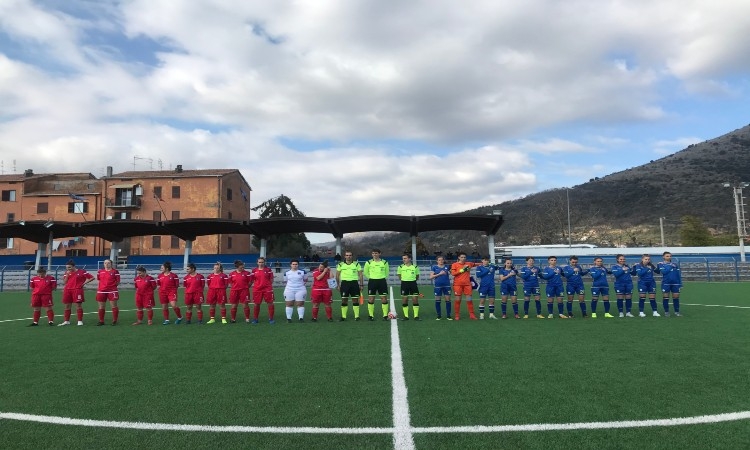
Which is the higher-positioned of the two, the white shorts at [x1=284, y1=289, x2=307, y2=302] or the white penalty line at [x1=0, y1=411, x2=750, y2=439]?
the white shorts at [x1=284, y1=289, x2=307, y2=302]

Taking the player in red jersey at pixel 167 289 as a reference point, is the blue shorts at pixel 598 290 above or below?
below

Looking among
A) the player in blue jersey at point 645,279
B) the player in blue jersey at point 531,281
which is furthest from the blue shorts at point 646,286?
the player in blue jersey at point 531,281

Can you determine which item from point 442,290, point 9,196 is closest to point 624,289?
point 442,290

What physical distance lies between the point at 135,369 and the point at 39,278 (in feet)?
25.4

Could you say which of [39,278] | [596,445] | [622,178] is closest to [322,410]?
[596,445]

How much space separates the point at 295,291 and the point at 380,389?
6610 millimetres

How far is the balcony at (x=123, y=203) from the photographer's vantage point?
4811 cm

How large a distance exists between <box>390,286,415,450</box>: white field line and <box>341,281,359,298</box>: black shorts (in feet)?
14.1

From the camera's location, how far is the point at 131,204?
4838 cm

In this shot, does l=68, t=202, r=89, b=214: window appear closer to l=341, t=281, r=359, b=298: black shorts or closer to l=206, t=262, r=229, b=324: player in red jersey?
l=206, t=262, r=229, b=324: player in red jersey

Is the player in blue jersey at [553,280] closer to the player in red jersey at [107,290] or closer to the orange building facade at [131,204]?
the player in red jersey at [107,290]

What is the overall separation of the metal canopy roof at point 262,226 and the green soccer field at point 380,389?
17.6m

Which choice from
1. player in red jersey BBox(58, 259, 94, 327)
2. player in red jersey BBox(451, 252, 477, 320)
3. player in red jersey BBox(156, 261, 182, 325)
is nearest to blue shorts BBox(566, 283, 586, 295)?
player in red jersey BBox(451, 252, 477, 320)

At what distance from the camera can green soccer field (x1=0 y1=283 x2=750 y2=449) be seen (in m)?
3.87
